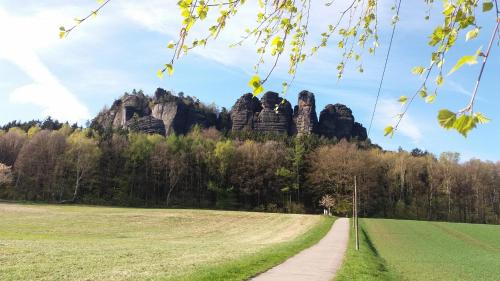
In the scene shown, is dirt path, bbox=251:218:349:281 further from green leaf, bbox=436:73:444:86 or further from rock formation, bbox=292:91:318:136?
rock formation, bbox=292:91:318:136

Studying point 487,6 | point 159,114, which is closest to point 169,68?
point 487,6

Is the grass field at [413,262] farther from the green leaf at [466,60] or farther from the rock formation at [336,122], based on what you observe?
the rock formation at [336,122]

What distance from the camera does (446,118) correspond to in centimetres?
211

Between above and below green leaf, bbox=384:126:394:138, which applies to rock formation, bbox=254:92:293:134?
above

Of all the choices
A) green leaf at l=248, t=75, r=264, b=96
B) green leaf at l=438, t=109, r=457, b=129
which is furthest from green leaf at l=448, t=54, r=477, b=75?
green leaf at l=248, t=75, r=264, b=96

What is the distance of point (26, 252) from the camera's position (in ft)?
57.9

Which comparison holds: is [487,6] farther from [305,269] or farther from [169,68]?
[305,269]

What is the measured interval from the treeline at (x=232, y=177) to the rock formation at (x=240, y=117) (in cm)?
4746

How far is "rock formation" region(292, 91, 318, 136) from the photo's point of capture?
142875 millimetres

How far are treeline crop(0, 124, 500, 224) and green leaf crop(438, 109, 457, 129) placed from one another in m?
77.1

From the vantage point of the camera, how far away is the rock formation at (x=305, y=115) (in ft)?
469

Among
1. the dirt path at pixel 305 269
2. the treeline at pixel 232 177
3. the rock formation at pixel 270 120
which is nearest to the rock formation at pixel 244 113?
the rock formation at pixel 270 120

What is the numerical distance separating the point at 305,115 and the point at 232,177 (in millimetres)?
63806

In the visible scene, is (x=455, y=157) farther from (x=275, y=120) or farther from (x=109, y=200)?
(x=109, y=200)
